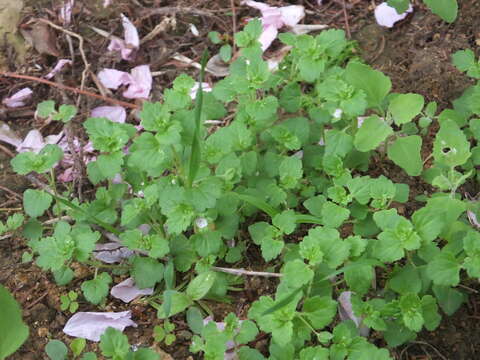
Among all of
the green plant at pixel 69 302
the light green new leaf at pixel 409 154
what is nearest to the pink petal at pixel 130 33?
the green plant at pixel 69 302

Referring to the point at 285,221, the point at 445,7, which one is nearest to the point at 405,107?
the point at 445,7

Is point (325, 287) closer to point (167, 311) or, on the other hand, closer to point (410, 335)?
point (410, 335)

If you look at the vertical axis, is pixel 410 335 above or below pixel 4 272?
above

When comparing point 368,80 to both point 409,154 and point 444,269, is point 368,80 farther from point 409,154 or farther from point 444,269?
point 444,269

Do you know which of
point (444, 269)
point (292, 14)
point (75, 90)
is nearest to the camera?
point (444, 269)

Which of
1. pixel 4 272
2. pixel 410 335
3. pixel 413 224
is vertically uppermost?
pixel 413 224

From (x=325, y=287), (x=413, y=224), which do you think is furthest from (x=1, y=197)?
(x=413, y=224)

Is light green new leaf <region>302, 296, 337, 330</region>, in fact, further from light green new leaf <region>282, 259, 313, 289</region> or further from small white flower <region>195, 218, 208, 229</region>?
small white flower <region>195, 218, 208, 229</region>
